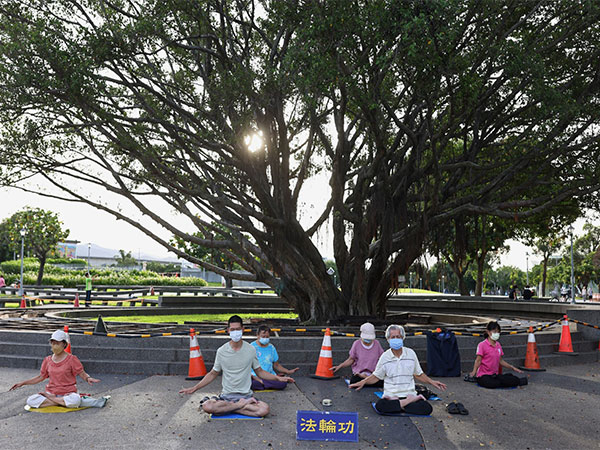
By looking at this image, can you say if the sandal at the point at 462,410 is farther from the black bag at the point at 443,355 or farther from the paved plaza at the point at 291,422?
the black bag at the point at 443,355

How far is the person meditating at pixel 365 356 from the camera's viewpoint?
8375mm

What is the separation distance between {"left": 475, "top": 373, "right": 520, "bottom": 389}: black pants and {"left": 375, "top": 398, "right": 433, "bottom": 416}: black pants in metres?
2.40

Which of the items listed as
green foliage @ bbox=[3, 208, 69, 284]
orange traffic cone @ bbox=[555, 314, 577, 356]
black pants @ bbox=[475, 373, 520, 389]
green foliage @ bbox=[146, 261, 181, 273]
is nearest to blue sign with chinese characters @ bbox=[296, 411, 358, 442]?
black pants @ bbox=[475, 373, 520, 389]

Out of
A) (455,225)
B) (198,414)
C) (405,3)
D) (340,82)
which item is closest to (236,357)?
(198,414)

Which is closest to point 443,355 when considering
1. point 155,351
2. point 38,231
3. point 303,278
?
point 155,351

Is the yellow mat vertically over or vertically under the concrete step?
under

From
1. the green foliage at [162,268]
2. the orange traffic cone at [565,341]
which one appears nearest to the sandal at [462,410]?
the orange traffic cone at [565,341]

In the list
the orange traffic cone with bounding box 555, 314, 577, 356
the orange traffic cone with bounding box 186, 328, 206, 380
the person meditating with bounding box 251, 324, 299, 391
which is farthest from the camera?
the orange traffic cone with bounding box 555, 314, 577, 356

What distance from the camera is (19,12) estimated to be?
1348 cm

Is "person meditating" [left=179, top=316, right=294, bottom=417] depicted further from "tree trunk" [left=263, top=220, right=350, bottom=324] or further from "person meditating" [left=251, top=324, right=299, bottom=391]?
"tree trunk" [left=263, top=220, right=350, bottom=324]

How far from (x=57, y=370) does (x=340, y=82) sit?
749 cm

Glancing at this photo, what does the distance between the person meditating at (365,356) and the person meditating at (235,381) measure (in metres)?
2.07

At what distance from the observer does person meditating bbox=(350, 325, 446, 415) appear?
22.1 feet

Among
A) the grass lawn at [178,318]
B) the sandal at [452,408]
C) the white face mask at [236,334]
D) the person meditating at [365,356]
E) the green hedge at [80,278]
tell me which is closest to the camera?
the white face mask at [236,334]
